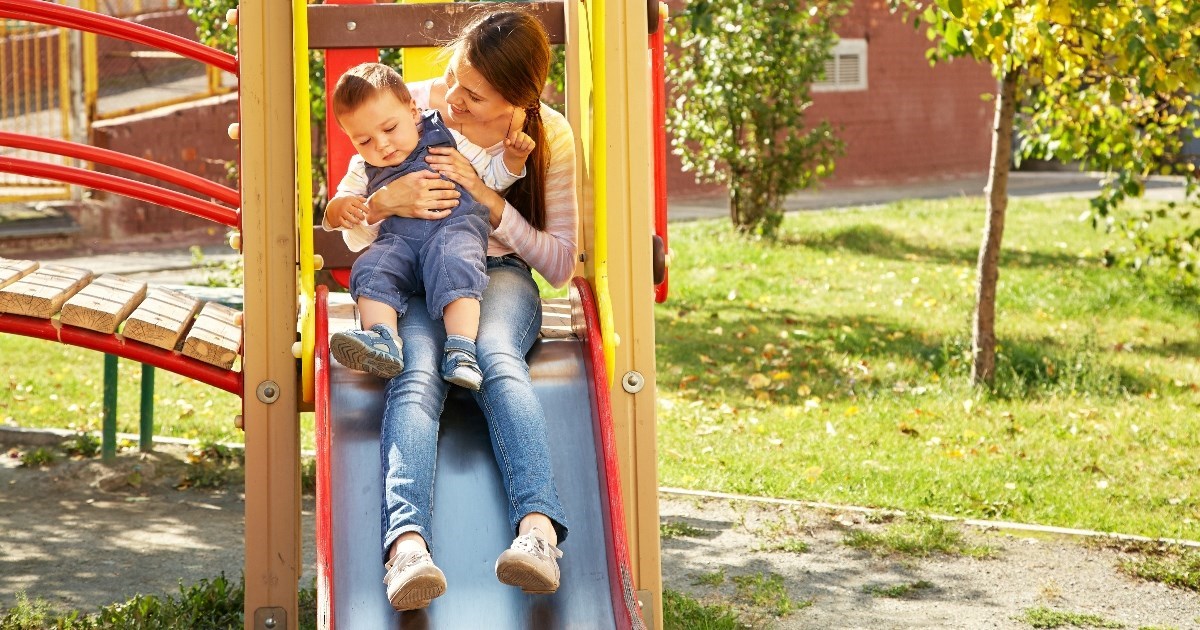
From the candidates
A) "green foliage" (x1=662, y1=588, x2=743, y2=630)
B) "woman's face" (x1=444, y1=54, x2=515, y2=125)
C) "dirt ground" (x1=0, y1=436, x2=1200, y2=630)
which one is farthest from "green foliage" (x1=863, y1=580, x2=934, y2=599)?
"woman's face" (x1=444, y1=54, x2=515, y2=125)

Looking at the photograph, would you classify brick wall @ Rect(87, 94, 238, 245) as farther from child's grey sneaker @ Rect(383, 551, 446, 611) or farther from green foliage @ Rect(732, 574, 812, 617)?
child's grey sneaker @ Rect(383, 551, 446, 611)

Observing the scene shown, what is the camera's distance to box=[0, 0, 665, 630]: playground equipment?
10.0ft

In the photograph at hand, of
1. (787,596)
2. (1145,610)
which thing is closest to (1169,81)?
(1145,610)

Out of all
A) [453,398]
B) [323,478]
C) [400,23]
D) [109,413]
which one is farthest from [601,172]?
[109,413]

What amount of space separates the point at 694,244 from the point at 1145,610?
7.01 metres

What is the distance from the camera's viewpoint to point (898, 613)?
4133 mm

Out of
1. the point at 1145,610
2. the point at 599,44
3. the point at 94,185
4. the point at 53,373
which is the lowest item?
the point at 1145,610

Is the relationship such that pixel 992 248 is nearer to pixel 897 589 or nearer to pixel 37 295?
pixel 897 589

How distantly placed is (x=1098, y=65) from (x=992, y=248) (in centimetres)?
96

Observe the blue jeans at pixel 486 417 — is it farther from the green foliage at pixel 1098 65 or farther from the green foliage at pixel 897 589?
the green foliage at pixel 1098 65

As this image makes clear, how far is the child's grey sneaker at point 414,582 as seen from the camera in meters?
2.80

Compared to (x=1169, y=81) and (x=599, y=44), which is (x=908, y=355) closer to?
(x=1169, y=81)

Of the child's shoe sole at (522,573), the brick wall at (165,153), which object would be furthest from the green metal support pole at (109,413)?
the brick wall at (165,153)

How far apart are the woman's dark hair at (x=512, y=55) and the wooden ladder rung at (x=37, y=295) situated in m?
1.48
